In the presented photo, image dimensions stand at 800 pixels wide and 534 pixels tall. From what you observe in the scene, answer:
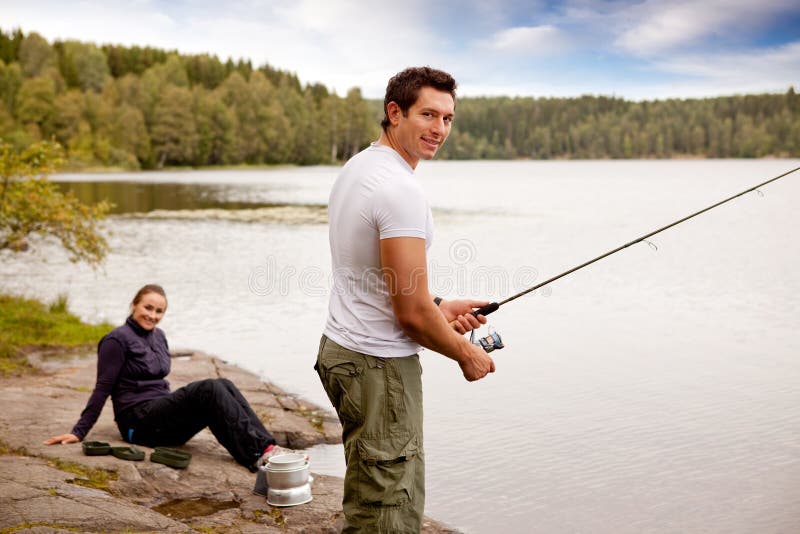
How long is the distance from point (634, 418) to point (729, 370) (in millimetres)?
2320

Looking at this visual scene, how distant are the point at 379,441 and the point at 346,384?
22cm

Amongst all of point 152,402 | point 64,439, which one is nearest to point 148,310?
point 152,402

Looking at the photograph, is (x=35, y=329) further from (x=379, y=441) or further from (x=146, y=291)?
(x=379, y=441)

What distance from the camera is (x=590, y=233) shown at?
24344mm

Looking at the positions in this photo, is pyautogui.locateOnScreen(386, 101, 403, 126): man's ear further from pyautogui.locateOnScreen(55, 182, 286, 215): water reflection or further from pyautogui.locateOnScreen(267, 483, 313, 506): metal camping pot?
pyautogui.locateOnScreen(55, 182, 286, 215): water reflection

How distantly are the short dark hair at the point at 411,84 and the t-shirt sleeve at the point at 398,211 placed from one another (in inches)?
14.2

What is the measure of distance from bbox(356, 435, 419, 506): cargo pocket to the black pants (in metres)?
2.84

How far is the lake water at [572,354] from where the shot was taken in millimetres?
6004

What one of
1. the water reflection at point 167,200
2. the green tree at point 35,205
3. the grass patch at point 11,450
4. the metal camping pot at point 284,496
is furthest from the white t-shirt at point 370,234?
the water reflection at point 167,200

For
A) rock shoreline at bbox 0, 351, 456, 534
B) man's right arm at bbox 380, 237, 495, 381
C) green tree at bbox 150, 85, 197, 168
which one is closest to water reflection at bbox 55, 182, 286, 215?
rock shoreline at bbox 0, 351, 456, 534

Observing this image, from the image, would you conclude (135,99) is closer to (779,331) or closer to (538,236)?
(538,236)

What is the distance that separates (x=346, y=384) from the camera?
2.74 m

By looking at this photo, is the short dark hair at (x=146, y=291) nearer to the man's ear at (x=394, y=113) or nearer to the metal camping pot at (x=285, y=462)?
the metal camping pot at (x=285, y=462)

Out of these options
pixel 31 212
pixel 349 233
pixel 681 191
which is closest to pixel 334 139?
pixel 681 191
